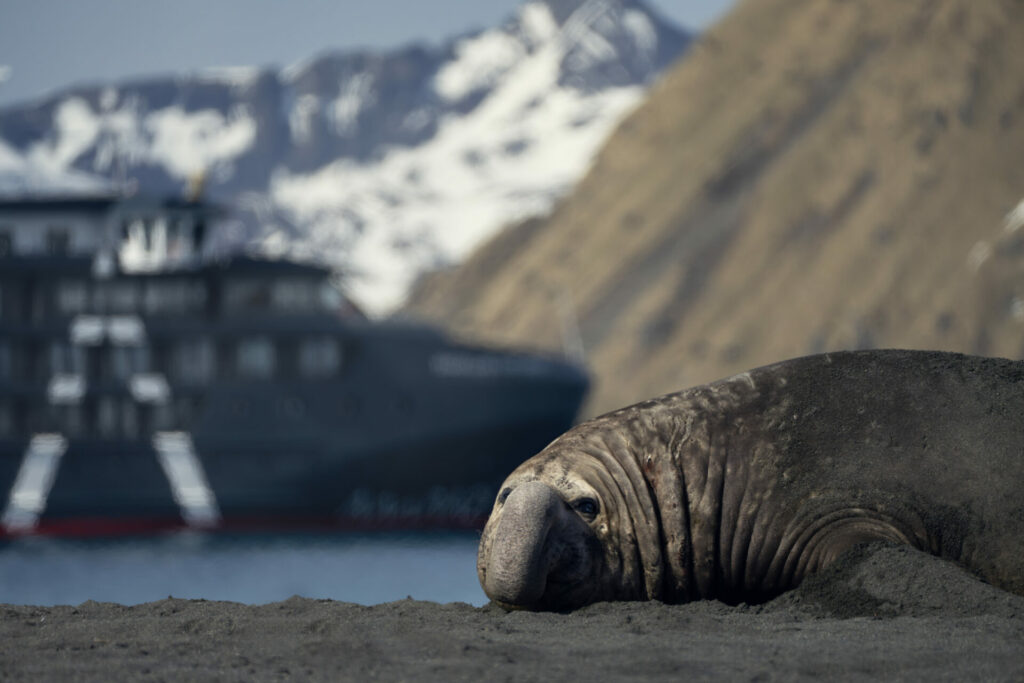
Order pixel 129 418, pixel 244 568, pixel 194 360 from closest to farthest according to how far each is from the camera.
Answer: pixel 244 568 < pixel 194 360 < pixel 129 418

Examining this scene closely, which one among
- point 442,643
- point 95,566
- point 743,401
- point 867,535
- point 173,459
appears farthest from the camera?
point 173,459

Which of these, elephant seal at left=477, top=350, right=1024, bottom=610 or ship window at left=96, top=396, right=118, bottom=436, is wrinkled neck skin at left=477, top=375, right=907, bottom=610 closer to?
elephant seal at left=477, top=350, right=1024, bottom=610

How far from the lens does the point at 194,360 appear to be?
4216cm

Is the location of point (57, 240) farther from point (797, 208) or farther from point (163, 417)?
point (797, 208)

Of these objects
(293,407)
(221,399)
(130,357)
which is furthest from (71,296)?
(293,407)

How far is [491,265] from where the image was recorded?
131250mm

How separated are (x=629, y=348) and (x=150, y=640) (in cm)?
8383

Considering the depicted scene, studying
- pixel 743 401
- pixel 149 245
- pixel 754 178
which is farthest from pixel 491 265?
pixel 743 401

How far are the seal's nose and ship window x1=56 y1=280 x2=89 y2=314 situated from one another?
36204mm

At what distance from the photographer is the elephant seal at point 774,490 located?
331 inches

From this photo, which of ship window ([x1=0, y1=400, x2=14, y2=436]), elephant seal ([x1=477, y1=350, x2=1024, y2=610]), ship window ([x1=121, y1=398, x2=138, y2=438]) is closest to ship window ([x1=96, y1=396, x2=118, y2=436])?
ship window ([x1=121, y1=398, x2=138, y2=438])

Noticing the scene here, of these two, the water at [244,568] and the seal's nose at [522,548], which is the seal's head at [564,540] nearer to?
the seal's nose at [522,548]

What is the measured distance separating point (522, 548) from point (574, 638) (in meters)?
1.04

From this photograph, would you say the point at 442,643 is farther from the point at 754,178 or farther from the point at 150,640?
the point at 754,178
